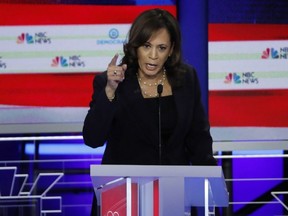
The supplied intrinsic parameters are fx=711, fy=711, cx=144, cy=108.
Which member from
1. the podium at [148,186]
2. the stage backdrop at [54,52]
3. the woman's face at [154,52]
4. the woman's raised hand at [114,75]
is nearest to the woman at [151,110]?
the woman's face at [154,52]

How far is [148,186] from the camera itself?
2033 millimetres

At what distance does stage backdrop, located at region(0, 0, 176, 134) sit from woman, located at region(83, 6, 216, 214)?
1870mm

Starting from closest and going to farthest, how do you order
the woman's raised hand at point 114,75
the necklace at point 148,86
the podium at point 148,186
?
the podium at point 148,186, the woman's raised hand at point 114,75, the necklace at point 148,86

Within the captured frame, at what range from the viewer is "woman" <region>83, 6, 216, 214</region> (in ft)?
9.05

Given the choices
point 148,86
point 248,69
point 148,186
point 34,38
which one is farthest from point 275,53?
point 148,186

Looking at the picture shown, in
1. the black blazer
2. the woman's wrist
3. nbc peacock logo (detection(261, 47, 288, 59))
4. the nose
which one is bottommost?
the black blazer

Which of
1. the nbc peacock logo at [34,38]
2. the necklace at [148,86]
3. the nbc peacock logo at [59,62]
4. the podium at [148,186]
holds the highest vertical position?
the nbc peacock logo at [34,38]

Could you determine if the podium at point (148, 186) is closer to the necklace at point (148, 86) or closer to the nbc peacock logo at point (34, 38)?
the necklace at point (148, 86)

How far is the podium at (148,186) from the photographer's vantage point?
198 cm

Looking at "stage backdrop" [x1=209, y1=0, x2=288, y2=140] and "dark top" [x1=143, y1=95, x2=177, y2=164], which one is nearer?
"dark top" [x1=143, y1=95, x2=177, y2=164]

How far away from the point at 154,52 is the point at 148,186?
0.84 m

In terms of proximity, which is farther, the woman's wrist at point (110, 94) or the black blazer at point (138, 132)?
the black blazer at point (138, 132)

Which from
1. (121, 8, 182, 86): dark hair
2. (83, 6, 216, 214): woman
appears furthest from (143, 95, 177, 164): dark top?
Result: (121, 8, 182, 86): dark hair

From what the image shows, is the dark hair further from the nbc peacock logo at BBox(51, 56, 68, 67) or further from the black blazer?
the nbc peacock logo at BBox(51, 56, 68, 67)
